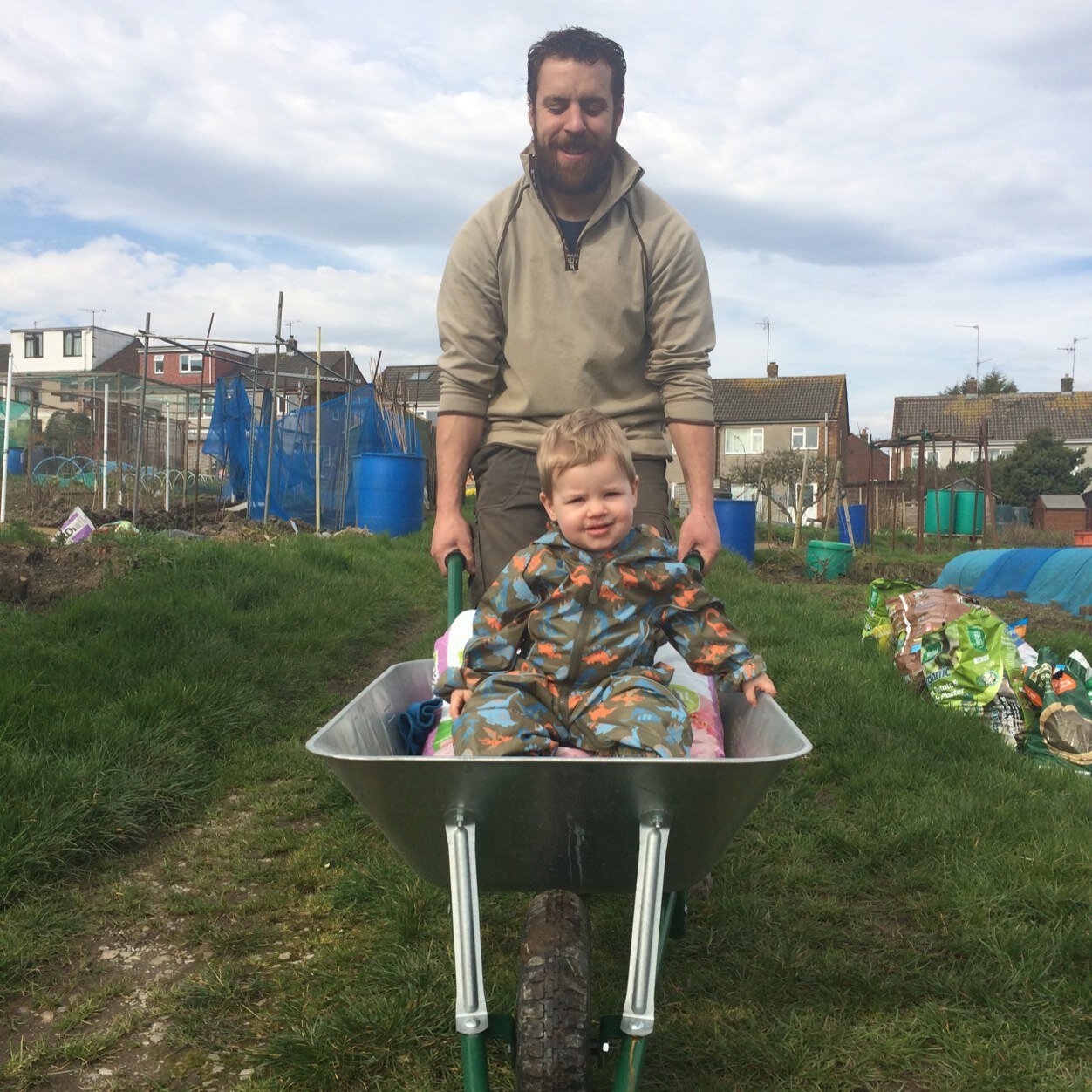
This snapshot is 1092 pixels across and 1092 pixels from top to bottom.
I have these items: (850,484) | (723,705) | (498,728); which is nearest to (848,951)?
(723,705)

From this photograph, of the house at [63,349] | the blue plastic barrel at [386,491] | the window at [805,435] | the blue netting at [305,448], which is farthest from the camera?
the house at [63,349]

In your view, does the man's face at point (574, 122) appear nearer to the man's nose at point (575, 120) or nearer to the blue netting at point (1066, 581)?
the man's nose at point (575, 120)

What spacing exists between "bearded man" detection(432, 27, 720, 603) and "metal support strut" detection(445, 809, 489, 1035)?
1423 mm

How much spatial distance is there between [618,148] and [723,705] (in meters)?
1.86

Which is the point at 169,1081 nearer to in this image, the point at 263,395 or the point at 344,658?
the point at 344,658

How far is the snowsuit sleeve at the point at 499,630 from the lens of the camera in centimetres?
220

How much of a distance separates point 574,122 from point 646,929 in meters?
2.34

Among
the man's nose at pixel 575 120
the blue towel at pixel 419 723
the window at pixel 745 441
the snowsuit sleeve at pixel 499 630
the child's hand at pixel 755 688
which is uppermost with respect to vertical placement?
the window at pixel 745 441

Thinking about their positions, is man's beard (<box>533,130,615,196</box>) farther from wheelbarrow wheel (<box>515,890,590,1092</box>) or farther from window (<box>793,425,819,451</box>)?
window (<box>793,425,819,451</box>)

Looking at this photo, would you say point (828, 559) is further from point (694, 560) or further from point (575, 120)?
point (694, 560)

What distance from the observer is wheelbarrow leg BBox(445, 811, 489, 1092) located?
1635 millimetres

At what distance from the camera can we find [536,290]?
321cm

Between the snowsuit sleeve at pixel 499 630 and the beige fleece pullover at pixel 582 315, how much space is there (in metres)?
1.03

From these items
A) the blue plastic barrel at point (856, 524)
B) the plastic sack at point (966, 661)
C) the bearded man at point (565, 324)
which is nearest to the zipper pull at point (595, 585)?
the bearded man at point (565, 324)
